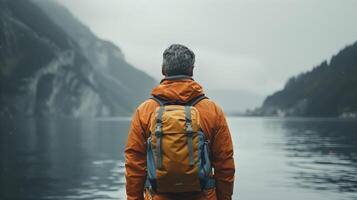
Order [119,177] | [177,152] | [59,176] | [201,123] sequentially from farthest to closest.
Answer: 1. [119,177]
2. [59,176]
3. [201,123]
4. [177,152]

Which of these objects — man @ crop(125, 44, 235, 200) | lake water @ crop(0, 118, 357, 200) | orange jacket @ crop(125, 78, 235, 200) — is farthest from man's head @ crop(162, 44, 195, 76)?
lake water @ crop(0, 118, 357, 200)

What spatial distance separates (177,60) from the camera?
5996 mm

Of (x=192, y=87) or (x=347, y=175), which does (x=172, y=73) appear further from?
(x=347, y=175)

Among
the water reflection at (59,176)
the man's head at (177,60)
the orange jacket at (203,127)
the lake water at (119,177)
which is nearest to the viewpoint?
the orange jacket at (203,127)

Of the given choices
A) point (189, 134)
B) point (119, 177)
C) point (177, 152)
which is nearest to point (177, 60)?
point (189, 134)

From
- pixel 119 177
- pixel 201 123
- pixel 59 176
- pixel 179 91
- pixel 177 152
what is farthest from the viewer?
pixel 119 177

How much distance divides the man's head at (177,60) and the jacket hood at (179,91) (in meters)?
0.13

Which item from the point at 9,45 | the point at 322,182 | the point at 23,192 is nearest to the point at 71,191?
the point at 23,192

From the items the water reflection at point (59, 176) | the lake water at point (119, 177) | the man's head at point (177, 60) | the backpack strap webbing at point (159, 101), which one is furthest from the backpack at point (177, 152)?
the water reflection at point (59, 176)

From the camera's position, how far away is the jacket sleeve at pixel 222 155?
19.3 feet

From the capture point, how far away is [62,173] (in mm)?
33188

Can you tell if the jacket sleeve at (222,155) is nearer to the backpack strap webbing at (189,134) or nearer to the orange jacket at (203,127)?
the orange jacket at (203,127)

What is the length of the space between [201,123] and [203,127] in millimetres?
57

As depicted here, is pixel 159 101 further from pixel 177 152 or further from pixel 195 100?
pixel 177 152
